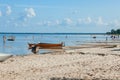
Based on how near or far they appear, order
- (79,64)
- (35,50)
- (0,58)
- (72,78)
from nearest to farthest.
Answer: (72,78), (79,64), (0,58), (35,50)

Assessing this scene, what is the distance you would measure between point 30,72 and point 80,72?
2411 millimetres

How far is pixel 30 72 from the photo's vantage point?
51.9ft

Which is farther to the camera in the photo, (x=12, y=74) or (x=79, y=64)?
(x=79, y=64)

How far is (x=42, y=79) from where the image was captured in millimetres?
13828

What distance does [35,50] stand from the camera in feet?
109

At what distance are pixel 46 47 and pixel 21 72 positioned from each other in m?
17.9

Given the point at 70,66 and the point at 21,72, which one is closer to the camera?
the point at 21,72

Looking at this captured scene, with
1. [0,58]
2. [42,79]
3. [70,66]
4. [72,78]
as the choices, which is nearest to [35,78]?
[42,79]

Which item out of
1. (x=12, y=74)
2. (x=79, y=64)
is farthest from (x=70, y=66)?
(x=12, y=74)

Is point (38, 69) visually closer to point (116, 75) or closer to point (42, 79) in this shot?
point (42, 79)

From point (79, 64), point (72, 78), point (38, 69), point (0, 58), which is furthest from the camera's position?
point (0, 58)

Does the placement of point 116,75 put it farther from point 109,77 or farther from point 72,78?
point 72,78

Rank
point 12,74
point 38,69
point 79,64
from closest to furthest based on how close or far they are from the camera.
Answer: point 12,74 → point 38,69 → point 79,64

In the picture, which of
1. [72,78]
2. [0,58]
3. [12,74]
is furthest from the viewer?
[0,58]
